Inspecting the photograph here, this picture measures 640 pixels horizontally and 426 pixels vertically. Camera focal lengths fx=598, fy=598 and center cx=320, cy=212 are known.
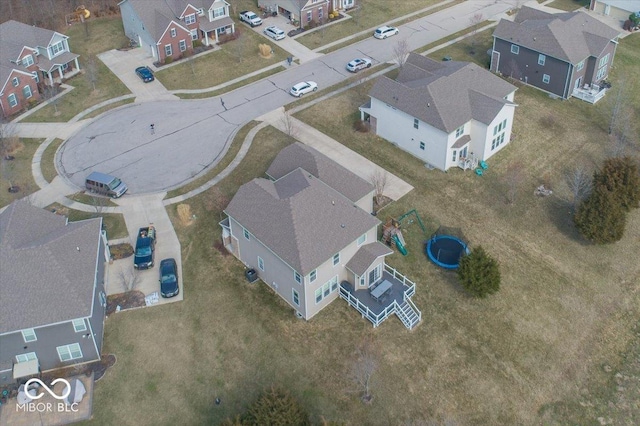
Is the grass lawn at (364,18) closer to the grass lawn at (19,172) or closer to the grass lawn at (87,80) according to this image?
the grass lawn at (87,80)

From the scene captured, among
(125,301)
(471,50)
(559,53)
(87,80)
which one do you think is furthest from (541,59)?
(87,80)

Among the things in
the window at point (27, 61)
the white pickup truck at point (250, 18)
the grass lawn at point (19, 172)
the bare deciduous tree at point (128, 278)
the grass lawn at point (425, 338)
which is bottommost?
the grass lawn at point (425, 338)

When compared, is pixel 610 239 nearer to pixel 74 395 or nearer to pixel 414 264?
pixel 414 264

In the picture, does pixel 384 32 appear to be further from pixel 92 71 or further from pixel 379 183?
pixel 92 71

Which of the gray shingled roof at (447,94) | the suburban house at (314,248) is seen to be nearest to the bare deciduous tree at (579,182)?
the gray shingled roof at (447,94)

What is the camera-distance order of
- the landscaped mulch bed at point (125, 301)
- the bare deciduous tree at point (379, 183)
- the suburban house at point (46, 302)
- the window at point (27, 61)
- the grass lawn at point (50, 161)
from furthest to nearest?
the window at point (27, 61) < the grass lawn at point (50, 161) < the bare deciduous tree at point (379, 183) < the landscaped mulch bed at point (125, 301) < the suburban house at point (46, 302)

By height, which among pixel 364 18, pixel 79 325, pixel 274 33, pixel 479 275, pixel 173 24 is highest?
pixel 173 24

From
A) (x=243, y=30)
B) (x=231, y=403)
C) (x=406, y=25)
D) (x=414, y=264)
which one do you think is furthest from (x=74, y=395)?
(x=406, y=25)
